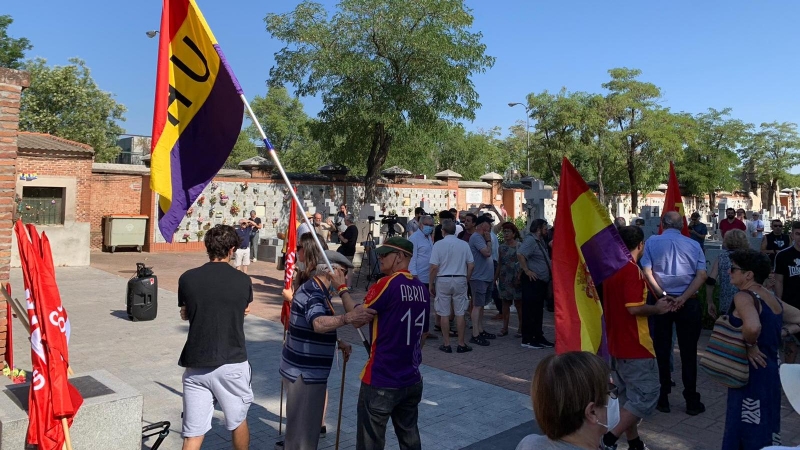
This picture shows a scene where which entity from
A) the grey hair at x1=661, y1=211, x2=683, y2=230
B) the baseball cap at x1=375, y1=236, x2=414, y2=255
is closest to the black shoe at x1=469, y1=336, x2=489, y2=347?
the grey hair at x1=661, y1=211, x2=683, y2=230

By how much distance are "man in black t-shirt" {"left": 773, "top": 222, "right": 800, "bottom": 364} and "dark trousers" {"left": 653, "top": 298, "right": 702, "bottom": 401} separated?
1.47 metres

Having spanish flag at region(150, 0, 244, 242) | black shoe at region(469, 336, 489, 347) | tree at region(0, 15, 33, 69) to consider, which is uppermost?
tree at region(0, 15, 33, 69)

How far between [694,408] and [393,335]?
3.78 meters

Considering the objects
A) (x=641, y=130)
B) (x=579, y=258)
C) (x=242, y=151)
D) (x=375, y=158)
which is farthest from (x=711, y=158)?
(x=579, y=258)

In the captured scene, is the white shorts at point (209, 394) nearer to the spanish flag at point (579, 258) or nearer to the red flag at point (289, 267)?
the red flag at point (289, 267)

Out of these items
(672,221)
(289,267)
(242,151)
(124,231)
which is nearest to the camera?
(672,221)

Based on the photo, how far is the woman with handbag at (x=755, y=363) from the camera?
3965 millimetres

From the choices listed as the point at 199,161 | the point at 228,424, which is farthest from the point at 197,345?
the point at 199,161

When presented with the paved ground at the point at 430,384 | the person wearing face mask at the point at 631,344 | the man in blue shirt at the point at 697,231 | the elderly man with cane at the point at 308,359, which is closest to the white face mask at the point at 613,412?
the elderly man with cane at the point at 308,359

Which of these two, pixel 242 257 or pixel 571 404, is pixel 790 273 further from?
pixel 242 257

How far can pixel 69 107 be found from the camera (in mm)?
33375

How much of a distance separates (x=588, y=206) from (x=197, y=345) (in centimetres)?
279

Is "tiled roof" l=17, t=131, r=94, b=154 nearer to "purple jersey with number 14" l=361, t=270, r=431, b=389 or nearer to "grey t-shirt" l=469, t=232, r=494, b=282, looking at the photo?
"grey t-shirt" l=469, t=232, r=494, b=282

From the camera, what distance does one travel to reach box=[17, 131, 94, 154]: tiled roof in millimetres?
18656
